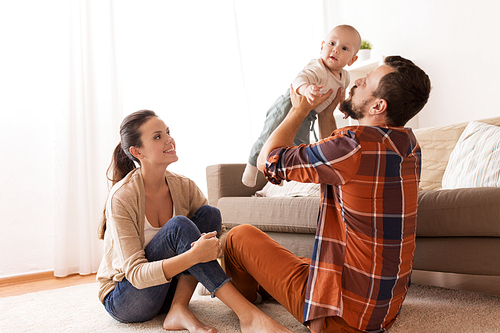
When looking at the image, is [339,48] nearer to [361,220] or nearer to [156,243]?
[361,220]

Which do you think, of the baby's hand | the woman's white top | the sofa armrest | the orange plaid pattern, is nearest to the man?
the orange plaid pattern

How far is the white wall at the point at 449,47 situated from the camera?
107 inches

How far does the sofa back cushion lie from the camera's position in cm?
Answer: 213

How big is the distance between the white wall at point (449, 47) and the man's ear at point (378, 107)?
1.98 m

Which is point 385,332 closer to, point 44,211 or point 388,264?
point 388,264

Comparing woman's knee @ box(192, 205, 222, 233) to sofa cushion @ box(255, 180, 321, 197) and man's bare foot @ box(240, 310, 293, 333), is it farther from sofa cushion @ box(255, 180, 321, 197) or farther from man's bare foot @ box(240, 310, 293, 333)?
sofa cushion @ box(255, 180, 321, 197)

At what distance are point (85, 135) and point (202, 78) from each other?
1133 millimetres

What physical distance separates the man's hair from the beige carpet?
707 millimetres

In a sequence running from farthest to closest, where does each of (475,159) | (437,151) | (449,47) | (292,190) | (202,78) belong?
1. (202,78)
2. (449,47)
3. (292,190)
4. (437,151)
5. (475,159)

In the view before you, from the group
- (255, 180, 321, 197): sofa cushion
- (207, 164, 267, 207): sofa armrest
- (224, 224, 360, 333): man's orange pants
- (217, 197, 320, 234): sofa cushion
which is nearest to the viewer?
(224, 224, 360, 333): man's orange pants

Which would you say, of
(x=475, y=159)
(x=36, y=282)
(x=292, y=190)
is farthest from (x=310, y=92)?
(x=36, y=282)

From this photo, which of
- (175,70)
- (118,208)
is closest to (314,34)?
(175,70)

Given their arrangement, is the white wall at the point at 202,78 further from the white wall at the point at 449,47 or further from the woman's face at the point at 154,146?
the woman's face at the point at 154,146

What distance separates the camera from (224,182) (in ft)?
8.21
